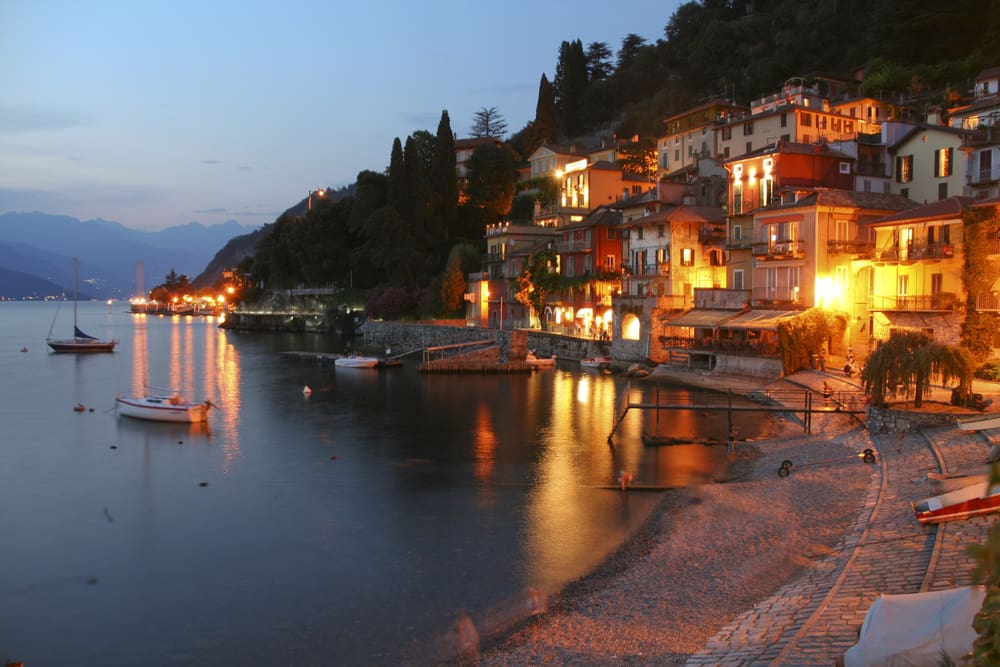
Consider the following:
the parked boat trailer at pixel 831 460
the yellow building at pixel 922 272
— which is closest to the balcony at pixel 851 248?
the yellow building at pixel 922 272

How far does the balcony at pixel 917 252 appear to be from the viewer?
37.9 metres

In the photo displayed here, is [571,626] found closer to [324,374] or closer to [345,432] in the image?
[345,432]

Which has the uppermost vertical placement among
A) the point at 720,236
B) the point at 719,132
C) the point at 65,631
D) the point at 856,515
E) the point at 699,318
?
the point at 719,132

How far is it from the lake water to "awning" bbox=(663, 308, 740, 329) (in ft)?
23.3

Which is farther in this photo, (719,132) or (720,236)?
(719,132)

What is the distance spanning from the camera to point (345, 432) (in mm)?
37219

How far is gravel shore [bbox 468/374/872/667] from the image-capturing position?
14039 mm

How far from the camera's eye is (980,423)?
70.7 feet

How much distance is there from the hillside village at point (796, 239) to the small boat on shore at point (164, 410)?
31096 mm

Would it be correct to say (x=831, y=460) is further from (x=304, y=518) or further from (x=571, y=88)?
(x=571, y=88)


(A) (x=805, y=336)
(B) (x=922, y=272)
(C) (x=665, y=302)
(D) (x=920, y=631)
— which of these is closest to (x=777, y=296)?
(A) (x=805, y=336)

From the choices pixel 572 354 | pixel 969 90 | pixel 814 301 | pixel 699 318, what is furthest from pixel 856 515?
pixel 969 90

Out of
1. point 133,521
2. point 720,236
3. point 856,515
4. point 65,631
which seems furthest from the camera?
point 720,236

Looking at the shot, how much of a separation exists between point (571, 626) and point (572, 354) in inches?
1954
